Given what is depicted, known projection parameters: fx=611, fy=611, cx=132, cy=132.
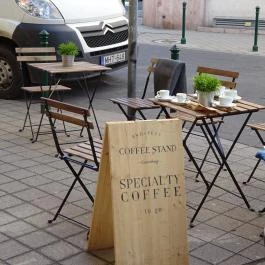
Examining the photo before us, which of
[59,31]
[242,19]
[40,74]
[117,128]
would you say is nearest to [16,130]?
[40,74]

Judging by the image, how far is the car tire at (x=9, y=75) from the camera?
905cm

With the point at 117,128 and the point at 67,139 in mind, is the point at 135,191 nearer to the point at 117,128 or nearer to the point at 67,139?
the point at 117,128

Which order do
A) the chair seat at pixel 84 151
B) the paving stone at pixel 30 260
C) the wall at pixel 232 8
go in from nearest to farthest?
the paving stone at pixel 30 260
the chair seat at pixel 84 151
the wall at pixel 232 8

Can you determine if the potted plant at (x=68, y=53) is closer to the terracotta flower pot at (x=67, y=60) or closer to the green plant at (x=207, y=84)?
the terracotta flower pot at (x=67, y=60)

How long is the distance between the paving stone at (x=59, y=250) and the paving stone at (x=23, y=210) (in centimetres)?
59

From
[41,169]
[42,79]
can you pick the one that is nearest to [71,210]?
[41,169]

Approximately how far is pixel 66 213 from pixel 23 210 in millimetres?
344

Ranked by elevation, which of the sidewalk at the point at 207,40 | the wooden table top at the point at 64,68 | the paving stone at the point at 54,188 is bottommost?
the sidewalk at the point at 207,40

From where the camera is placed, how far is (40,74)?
8.64 metres

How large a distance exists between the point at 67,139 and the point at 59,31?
8.62 feet

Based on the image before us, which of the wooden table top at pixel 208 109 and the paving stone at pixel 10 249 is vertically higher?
the wooden table top at pixel 208 109

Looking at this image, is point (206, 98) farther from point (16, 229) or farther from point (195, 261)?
point (16, 229)

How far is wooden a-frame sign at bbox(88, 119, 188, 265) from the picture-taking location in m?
3.54

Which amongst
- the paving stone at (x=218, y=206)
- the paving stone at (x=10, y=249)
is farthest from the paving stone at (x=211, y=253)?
the paving stone at (x=10, y=249)
